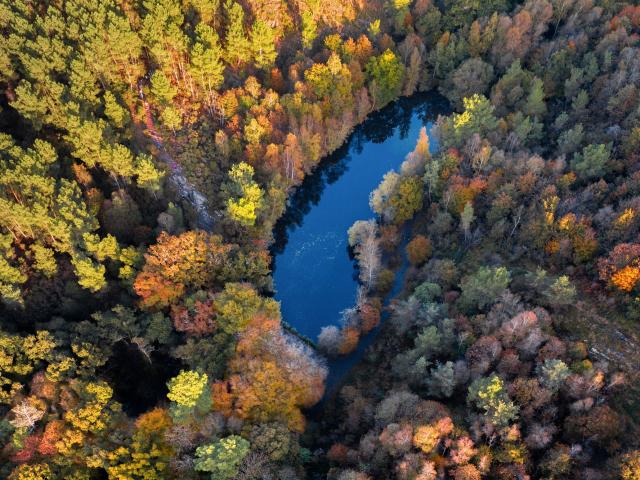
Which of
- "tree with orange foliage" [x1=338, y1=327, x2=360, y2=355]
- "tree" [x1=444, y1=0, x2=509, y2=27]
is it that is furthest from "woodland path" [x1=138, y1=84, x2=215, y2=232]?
"tree" [x1=444, y1=0, x2=509, y2=27]

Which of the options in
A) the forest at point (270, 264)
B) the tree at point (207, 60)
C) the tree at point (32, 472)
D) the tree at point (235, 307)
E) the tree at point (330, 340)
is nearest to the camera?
the tree at point (32, 472)

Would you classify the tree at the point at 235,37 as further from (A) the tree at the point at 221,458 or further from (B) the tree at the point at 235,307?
(A) the tree at the point at 221,458

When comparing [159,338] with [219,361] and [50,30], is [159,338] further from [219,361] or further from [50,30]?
[50,30]

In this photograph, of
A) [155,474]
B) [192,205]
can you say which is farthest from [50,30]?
[155,474]

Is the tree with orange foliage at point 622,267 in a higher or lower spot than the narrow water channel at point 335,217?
lower

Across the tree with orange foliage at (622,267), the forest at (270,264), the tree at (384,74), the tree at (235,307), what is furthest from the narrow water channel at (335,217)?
the tree with orange foliage at (622,267)

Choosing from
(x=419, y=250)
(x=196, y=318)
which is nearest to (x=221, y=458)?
(x=196, y=318)

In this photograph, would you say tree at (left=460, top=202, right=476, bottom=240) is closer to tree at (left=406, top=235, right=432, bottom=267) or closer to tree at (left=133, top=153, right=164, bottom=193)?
tree at (left=406, top=235, right=432, bottom=267)
